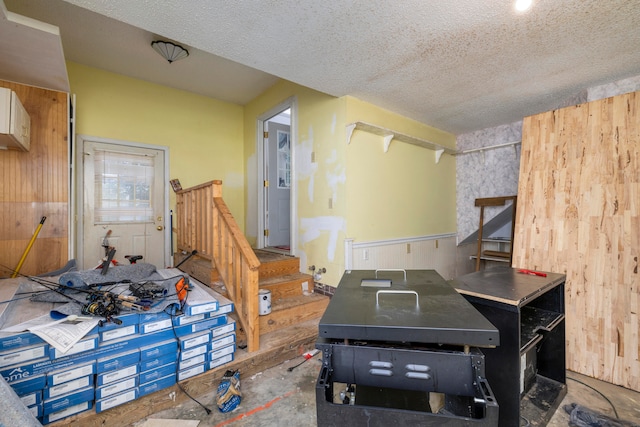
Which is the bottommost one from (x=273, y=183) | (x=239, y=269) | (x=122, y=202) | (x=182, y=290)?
(x=182, y=290)

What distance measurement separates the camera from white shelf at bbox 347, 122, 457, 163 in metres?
3.02

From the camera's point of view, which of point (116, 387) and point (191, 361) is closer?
point (116, 387)

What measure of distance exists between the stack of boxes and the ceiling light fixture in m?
2.61

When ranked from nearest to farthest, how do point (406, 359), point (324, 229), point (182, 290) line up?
point (406, 359) → point (182, 290) → point (324, 229)

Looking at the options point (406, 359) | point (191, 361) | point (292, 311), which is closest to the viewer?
point (406, 359)

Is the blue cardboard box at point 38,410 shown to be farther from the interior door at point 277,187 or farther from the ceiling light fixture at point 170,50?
the ceiling light fixture at point 170,50

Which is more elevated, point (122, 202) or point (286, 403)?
point (122, 202)

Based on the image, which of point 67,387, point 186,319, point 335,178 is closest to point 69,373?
point 67,387

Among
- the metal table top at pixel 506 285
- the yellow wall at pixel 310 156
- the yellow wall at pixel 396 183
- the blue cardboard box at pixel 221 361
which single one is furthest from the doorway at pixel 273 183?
the metal table top at pixel 506 285

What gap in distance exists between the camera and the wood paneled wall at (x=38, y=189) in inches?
106

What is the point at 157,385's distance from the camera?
1.83m

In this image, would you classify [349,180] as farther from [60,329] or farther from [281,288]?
[60,329]

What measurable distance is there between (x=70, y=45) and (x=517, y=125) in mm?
5621

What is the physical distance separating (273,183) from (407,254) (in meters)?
2.25
